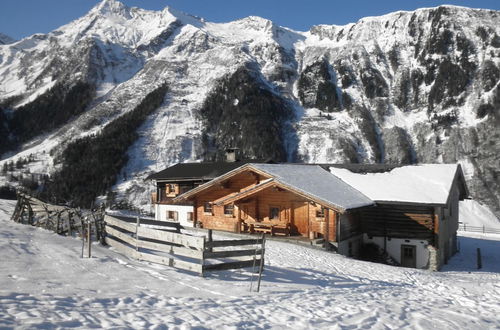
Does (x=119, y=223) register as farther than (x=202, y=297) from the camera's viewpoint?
Yes

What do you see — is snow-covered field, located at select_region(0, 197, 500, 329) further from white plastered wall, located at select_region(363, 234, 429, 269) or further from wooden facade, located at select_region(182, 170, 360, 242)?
white plastered wall, located at select_region(363, 234, 429, 269)

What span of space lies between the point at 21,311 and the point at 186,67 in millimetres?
157690

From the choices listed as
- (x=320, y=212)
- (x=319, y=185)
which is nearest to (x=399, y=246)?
(x=320, y=212)

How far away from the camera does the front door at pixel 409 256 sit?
24.3 meters

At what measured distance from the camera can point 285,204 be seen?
985 inches

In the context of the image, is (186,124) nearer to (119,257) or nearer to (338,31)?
(338,31)

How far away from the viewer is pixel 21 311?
749 cm

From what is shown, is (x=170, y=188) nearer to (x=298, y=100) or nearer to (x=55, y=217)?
(x=55, y=217)

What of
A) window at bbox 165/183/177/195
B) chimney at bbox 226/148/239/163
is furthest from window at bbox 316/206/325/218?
window at bbox 165/183/177/195

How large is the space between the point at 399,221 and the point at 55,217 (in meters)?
19.6

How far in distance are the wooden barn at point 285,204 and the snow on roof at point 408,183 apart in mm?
1140

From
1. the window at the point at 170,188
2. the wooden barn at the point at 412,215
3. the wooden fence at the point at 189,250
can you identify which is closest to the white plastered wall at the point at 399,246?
the wooden barn at the point at 412,215

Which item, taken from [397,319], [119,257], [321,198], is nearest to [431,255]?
[321,198]

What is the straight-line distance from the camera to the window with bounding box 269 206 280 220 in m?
25.3
